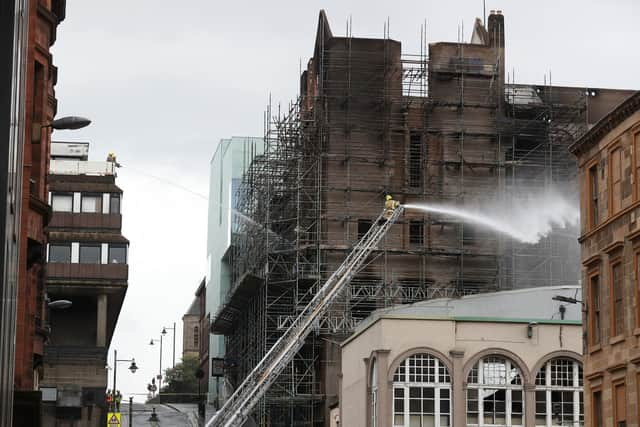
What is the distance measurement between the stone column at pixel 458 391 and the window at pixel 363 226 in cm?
A: 2616

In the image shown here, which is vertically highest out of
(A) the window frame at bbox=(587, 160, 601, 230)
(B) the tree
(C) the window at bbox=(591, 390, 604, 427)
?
(B) the tree

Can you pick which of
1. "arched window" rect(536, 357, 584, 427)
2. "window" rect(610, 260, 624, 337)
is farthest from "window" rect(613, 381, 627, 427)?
"arched window" rect(536, 357, 584, 427)

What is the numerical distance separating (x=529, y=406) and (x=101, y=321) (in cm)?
4224

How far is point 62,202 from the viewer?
110 meters

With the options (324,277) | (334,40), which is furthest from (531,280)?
(334,40)

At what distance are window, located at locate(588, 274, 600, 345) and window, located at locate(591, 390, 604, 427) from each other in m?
1.57

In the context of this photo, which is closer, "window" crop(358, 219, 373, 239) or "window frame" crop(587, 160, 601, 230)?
"window frame" crop(587, 160, 601, 230)

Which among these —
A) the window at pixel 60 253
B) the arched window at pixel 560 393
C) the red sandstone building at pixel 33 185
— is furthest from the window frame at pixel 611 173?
the window at pixel 60 253

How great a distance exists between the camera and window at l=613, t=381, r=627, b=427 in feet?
155

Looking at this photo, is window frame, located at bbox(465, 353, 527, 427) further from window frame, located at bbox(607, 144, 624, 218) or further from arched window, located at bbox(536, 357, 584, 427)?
window frame, located at bbox(607, 144, 624, 218)

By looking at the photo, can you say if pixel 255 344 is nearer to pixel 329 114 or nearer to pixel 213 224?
pixel 329 114

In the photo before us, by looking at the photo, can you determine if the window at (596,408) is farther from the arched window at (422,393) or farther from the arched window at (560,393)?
the arched window at (422,393)

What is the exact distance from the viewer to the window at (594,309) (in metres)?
49.9

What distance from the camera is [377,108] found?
99.6 metres
